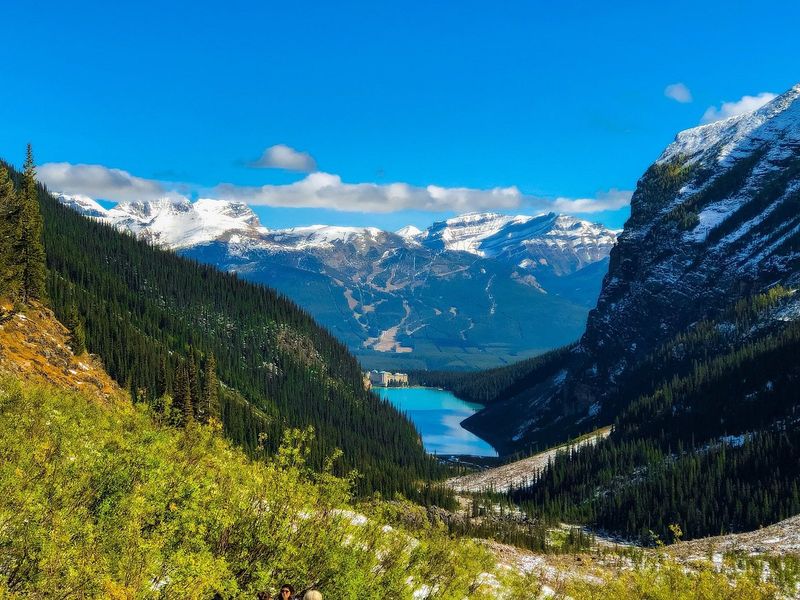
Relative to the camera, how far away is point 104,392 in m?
108

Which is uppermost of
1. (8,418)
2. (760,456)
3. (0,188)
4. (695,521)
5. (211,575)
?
(0,188)

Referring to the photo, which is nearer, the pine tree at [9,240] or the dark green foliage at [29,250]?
the pine tree at [9,240]

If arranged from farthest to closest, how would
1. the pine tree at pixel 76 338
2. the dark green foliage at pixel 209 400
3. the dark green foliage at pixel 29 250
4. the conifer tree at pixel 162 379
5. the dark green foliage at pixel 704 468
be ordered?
the conifer tree at pixel 162 379, the dark green foliage at pixel 209 400, the dark green foliage at pixel 704 468, the pine tree at pixel 76 338, the dark green foliage at pixel 29 250

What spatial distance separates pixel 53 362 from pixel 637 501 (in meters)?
119

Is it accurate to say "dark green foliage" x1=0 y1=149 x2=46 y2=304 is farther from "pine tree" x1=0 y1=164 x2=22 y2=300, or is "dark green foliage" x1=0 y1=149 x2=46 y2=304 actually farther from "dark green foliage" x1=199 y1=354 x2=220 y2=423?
"dark green foliage" x1=199 y1=354 x2=220 y2=423

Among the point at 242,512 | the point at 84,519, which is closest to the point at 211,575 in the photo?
the point at 84,519

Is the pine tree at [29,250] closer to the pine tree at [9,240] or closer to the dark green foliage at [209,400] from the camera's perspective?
the pine tree at [9,240]

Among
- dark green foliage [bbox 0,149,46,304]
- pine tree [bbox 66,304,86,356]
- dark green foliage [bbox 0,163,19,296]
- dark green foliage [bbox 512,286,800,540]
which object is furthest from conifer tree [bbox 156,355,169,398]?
dark green foliage [bbox 512,286,800,540]

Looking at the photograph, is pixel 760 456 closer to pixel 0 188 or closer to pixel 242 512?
pixel 242 512

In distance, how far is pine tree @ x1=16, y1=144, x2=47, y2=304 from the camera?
365 ft

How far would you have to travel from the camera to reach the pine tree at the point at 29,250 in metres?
111

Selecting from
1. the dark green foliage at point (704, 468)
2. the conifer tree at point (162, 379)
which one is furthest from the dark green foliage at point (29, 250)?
the dark green foliage at point (704, 468)

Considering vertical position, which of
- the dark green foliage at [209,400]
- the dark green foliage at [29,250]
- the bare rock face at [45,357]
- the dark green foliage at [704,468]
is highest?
the dark green foliage at [29,250]

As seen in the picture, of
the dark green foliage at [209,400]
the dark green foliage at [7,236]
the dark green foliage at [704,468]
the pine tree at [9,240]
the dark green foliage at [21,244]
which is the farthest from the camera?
the dark green foliage at [209,400]
